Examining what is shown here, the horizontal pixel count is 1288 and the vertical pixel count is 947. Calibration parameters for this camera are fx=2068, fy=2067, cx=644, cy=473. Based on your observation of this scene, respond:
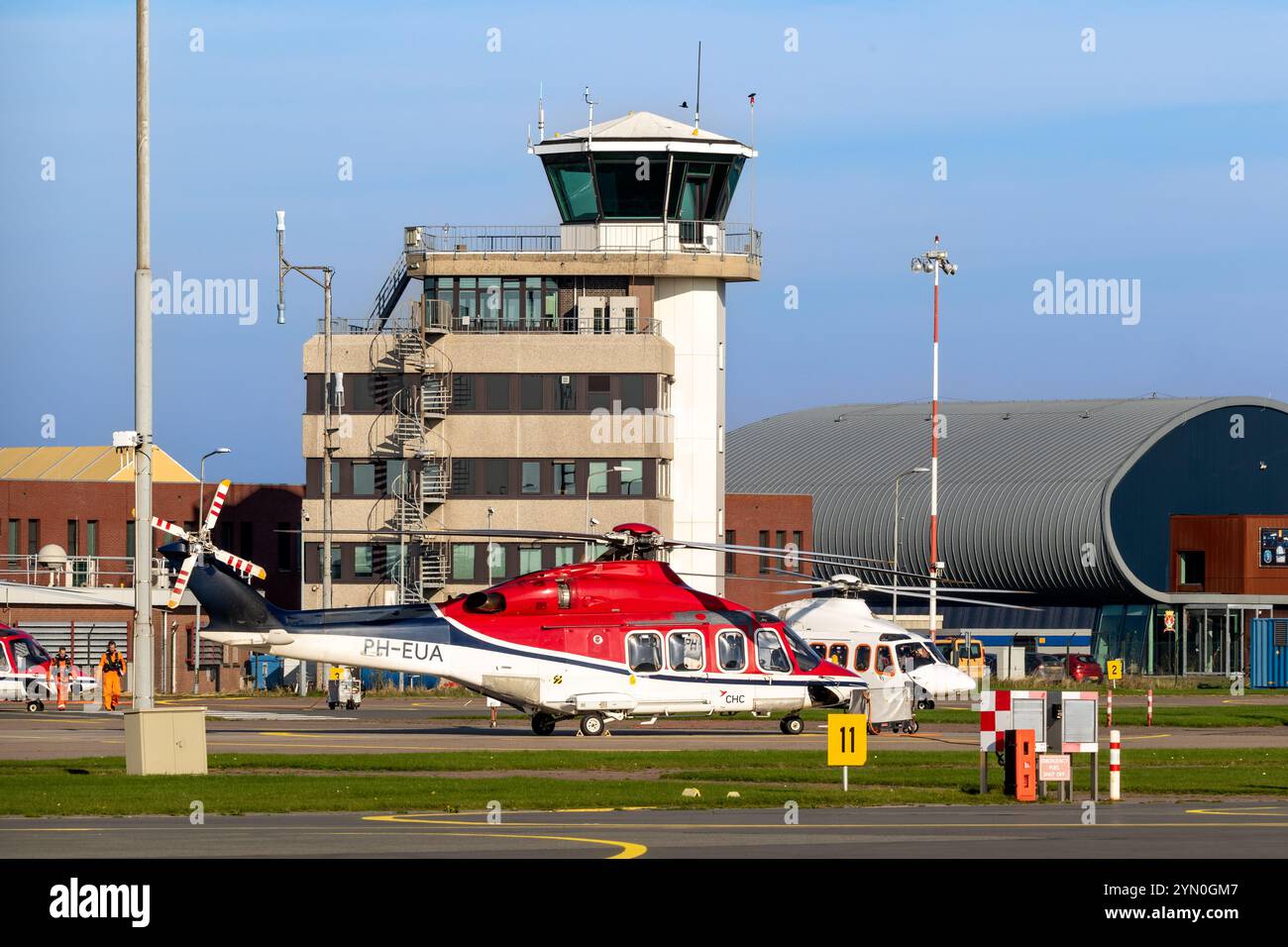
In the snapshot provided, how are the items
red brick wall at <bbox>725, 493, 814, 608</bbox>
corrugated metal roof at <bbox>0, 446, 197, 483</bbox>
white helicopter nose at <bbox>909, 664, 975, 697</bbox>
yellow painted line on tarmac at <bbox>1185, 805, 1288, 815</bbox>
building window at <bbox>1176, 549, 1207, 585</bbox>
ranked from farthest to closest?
corrugated metal roof at <bbox>0, 446, 197, 483</bbox>, building window at <bbox>1176, 549, 1207, 585</bbox>, red brick wall at <bbox>725, 493, 814, 608</bbox>, white helicopter nose at <bbox>909, 664, 975, 697</bbox>, yellow painted line on tarmac at <bbox>1185, 805, 1288, 815</bbox>

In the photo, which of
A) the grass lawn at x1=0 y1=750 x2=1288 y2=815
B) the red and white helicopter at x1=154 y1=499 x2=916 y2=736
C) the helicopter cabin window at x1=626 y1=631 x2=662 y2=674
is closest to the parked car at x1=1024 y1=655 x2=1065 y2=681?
the red and white helicopter at x1=154 y1=499 x2=916 y2=736

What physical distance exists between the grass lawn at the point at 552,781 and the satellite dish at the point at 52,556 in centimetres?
5093

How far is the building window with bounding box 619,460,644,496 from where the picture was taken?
281 ft

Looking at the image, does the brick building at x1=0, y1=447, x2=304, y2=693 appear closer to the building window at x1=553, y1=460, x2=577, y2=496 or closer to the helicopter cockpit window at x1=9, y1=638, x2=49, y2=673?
the building window at x1=553, y1=460, x2=577, y2=496

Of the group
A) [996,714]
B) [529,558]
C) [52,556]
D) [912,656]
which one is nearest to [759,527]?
[529,558]

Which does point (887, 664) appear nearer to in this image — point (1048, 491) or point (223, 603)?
point (223, 603)

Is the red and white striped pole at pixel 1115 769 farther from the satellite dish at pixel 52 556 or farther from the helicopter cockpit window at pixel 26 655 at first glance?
the satellite dish at pixel 52 556

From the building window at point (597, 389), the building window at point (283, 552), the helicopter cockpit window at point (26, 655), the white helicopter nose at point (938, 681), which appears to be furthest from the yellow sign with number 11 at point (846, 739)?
the building window at point (283, 552)

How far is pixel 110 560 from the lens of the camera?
8500 centimetres

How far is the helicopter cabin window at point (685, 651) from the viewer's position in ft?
136

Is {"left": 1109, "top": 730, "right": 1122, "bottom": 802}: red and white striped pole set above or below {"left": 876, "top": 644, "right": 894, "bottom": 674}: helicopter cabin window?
above

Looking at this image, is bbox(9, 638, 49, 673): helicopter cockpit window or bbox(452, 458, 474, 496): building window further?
bbox(452, 458, 474, 496): building window

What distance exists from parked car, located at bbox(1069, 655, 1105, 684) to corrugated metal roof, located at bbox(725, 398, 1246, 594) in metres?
7.69

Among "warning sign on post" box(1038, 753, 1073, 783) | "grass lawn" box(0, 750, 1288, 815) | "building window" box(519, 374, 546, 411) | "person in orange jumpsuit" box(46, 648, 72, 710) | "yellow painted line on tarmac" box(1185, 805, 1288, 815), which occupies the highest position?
"building window" box(519, 374, 546, 411)
